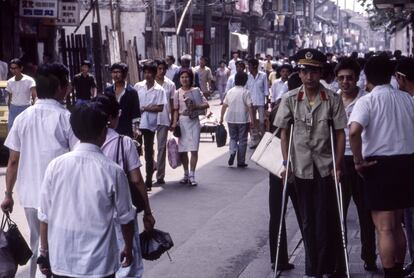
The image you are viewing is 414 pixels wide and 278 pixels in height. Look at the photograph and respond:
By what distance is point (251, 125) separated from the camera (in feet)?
50.9

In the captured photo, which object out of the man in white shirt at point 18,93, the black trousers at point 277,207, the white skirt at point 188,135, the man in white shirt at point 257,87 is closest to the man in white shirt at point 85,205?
the black trousers at point 277,207

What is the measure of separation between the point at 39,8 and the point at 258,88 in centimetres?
976

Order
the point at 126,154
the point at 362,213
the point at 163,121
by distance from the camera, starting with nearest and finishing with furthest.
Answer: the point at 126,154 → the point at 362,213 → the point at 163,121

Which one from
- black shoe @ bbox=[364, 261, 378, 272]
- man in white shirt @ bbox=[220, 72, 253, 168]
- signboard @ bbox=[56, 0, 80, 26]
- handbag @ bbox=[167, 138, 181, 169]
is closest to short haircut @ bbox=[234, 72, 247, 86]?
man in white shirt @ bbox=[220, 72, 253, 168]

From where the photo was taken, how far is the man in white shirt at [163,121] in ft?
43.4

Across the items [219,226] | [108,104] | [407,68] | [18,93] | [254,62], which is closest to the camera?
[108,104]

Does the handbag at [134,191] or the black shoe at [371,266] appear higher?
the handbag at [134,191]

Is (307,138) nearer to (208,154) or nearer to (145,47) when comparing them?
(208,154)

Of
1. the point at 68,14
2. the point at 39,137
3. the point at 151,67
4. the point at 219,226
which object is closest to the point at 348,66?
the point at 39,137

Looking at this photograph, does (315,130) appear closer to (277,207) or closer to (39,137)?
(277,207)

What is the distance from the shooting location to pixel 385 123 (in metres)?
6.86

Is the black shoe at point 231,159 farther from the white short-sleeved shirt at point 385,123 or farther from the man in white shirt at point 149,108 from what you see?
the white short-sleeved shirt at point 385,123

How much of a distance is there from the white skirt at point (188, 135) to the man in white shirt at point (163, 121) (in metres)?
0.21

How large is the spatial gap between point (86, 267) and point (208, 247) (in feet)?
14.3
